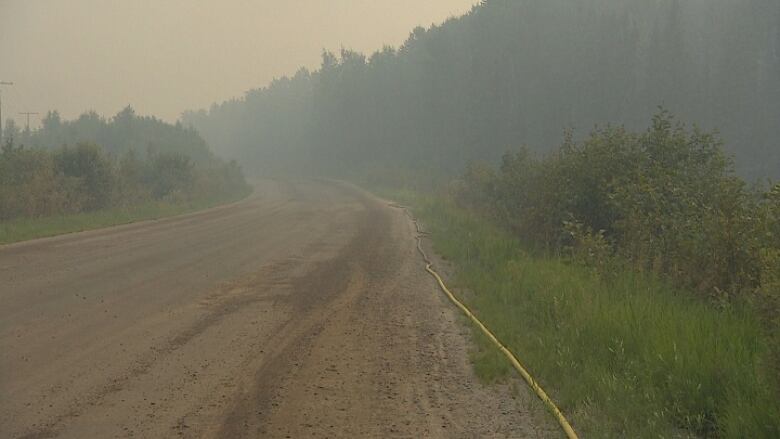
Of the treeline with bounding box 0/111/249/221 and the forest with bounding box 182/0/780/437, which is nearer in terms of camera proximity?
the forest with bounding box 182/0/780/437

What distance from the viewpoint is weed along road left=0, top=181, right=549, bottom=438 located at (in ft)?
15.3

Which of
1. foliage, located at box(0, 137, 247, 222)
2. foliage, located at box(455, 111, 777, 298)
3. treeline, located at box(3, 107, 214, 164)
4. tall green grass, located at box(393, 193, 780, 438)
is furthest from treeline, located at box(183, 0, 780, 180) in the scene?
tall green grass, located at box(393, 193, 780, 438)

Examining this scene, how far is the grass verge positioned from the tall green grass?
11835 mm

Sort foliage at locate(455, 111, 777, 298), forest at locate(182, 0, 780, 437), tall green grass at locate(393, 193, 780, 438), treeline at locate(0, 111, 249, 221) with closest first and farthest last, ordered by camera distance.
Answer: tall green grass at locate(393, 193, 780, 438), forest at locate(182, 0, 780, 437), foliage at locate(455, 111, 777, 298), treeline at locate(0, 111, 249, 221)

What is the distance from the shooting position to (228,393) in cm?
520

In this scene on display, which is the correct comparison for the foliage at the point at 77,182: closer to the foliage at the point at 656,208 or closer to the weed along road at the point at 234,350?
the weed along road at the point at 234,350

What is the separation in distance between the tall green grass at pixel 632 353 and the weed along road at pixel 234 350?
523 millimetres

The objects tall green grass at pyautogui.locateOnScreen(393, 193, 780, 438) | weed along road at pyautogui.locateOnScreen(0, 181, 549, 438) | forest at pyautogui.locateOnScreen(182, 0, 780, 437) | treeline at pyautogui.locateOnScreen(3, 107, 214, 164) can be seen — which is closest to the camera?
tall green grass at pyautogui.locateOnScreen(393, 193, 780, 438)

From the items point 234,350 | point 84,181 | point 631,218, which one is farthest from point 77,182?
point 631,218

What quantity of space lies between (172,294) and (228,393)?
428cm

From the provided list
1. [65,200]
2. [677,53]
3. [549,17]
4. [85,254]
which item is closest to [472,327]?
[85,254]

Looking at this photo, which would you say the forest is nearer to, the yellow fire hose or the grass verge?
the yellow fire hose

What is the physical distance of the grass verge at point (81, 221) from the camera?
15320mm

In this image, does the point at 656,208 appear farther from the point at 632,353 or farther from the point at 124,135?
the point at 124,135
